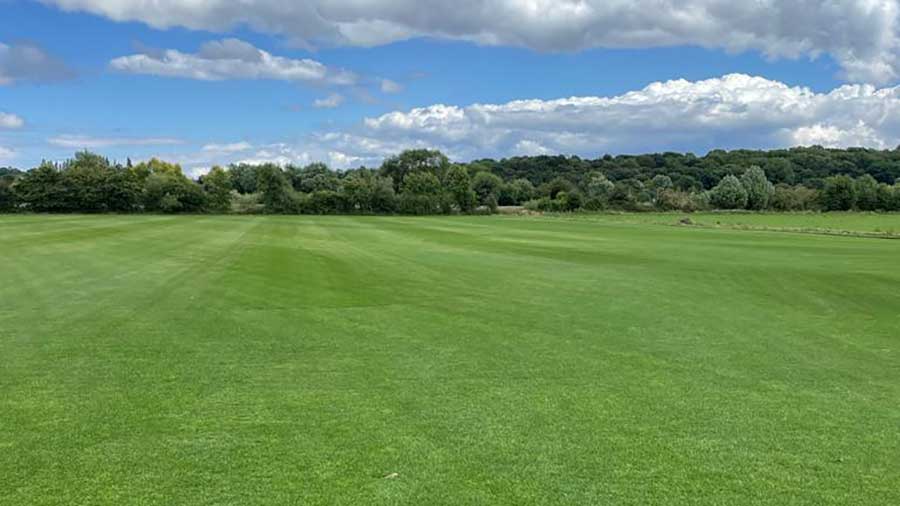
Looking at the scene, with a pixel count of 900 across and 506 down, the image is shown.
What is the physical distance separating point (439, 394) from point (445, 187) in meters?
124

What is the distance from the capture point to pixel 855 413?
830cm

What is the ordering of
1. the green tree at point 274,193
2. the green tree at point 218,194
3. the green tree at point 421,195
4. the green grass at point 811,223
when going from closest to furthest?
the green grass at point 811,223 → the green tree at point 218,194 → the green tree at point 274,193 → the green tree at point 421,195

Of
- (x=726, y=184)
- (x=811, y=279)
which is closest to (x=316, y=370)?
(x=811, y=279)

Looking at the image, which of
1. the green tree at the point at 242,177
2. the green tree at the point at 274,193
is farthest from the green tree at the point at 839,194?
the green tree at the point at 242,177

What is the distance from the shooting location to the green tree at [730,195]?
135750mm

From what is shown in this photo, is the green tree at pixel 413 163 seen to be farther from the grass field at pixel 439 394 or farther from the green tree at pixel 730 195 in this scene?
the grass field at pixel 439 394

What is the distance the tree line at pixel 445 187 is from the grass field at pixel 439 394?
9160 centimetres

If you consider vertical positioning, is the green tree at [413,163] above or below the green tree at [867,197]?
above

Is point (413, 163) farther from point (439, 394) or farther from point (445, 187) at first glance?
point (439, 394)

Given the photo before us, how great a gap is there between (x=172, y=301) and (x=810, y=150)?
666 feet

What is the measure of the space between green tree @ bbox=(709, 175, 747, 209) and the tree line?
195 mm

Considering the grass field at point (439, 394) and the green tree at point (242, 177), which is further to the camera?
the green tree at point (242, 177)

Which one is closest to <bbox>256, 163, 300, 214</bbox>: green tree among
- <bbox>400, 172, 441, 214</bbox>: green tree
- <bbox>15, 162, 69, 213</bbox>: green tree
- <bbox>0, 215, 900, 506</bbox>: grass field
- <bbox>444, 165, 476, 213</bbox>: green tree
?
<bbox>400, 172, 441, 214</bbox>: green tree

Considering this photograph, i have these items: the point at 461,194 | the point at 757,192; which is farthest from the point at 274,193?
the point at 757,192
